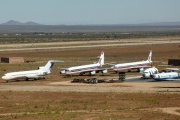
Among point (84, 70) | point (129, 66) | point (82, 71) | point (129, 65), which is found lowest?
point (82, 71)

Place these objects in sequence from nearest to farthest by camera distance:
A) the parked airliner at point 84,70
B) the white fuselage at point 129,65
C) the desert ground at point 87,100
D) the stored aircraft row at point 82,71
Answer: the desert ground at point 87,100, the stored aircraft row at point 82,71, the parked airliner at point 84,70, the white fuselage at point 129,65

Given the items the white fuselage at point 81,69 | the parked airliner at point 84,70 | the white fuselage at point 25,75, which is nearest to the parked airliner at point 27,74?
the white fuselage at point 25,75

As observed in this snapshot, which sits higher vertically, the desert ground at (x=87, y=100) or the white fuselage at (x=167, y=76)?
the white fuselage at (x=167, y=76)

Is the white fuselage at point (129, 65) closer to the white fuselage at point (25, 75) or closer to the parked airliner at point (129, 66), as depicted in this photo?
the parked airliner at point (129, 66)

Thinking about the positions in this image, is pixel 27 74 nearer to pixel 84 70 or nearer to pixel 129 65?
pixel 84 70

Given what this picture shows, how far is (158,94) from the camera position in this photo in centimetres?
7675

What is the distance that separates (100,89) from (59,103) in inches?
699

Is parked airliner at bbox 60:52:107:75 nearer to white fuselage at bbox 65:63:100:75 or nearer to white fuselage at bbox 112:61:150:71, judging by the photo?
white fuselage at bbox 65:63:100:75

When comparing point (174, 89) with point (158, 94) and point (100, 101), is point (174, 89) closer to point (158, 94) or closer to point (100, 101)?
point (158, 94)

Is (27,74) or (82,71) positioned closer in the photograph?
(27,74)

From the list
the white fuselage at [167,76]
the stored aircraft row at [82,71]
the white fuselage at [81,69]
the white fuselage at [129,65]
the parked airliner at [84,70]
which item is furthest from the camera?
the white fuselage at [129,65]

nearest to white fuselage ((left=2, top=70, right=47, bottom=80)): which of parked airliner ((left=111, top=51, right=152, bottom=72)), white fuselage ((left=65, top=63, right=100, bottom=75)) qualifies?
white fuselage ((left=65, top=63, right=100, bottom=75))

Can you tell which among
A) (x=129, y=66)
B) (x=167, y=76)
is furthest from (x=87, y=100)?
(x=129, y=66)

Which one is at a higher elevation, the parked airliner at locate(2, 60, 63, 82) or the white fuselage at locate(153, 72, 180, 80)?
the white fuselage at locate(153, 72, 180, 80)
